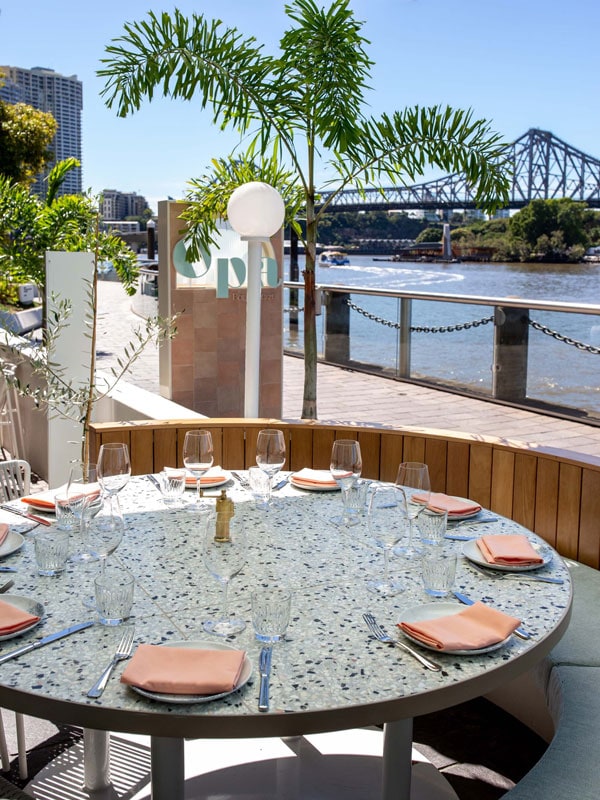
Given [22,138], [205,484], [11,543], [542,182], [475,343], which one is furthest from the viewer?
[542,182]

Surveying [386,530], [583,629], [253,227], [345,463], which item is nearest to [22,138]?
[253,227]

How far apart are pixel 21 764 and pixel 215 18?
339cm

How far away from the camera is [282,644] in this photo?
1604mm

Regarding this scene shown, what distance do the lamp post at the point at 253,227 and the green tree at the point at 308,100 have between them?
0.28m

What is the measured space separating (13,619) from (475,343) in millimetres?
5437

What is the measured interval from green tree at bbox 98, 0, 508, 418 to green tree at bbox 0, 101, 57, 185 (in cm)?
1051

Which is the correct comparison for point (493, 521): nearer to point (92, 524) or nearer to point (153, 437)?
point (92, 524)

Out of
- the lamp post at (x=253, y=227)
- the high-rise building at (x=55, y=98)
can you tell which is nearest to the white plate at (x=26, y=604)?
the lamp post at (x=253, y=227)

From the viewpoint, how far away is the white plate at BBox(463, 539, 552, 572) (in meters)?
2.01

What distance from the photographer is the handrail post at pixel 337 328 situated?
802cm

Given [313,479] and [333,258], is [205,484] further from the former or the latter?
[333,258]

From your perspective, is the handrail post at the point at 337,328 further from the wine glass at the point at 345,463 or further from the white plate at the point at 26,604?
the white plate at the point at 26,604

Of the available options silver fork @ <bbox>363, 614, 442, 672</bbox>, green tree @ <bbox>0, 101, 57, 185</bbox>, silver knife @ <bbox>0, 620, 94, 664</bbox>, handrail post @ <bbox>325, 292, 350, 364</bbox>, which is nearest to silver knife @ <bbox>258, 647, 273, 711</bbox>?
silver fork @ <bbox>363, 614, 442, 672</bbox>

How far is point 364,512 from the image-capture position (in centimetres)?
233
